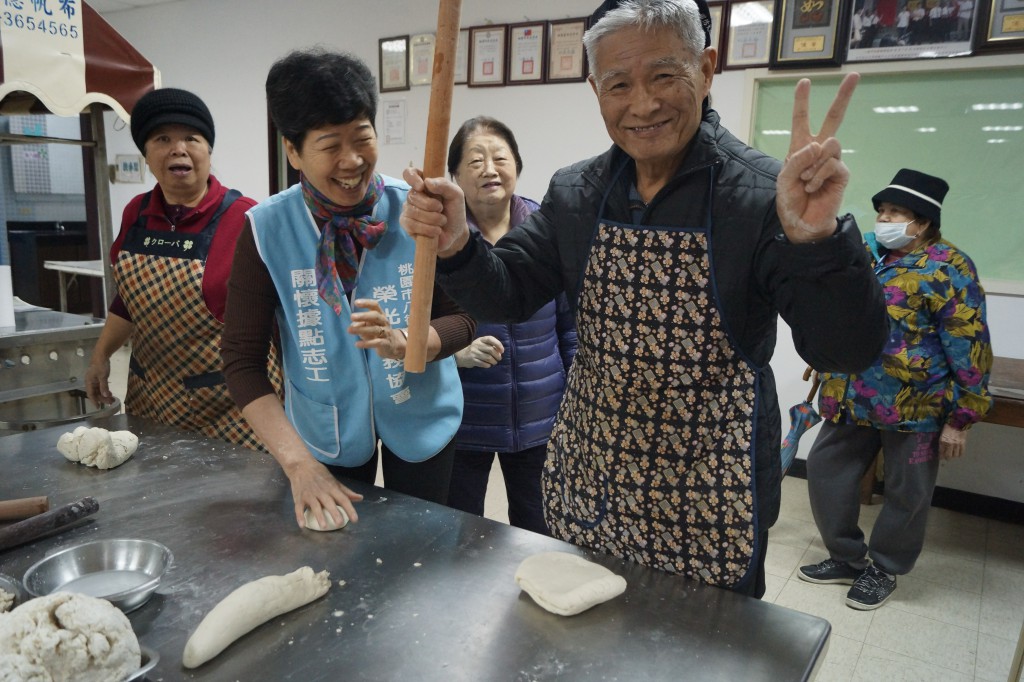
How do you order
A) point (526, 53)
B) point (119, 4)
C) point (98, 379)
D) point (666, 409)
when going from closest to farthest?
point (666, 409), point (98, 379), point (526, 53), point (119, 4)

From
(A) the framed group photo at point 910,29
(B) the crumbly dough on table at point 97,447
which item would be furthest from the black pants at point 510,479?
(A) the framed group photo at point 910,29

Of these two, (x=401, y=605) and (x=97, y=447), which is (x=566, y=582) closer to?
(x=401, y=605)

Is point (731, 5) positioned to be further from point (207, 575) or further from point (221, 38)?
point (221, 38)

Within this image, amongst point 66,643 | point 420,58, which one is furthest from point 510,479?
point 420,58

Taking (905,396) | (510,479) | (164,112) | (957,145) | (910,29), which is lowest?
(510,479)

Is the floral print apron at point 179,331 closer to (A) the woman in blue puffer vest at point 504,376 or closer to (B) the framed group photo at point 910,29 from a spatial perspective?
(A) the woman in blue puffer vest at point 504,376

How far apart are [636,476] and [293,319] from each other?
765 mm

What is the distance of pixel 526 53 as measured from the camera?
4.26m

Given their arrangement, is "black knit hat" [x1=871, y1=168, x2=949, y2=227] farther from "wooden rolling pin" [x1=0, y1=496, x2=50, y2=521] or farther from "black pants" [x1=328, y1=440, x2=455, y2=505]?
"wooden rolling pin" [x1=0, y1=496, x2=50, y2=521]

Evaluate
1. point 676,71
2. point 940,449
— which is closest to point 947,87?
point 940,449

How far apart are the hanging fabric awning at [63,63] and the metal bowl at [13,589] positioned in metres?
1.79

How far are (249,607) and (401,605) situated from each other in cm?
22

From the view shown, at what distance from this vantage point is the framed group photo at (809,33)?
11.0 feet

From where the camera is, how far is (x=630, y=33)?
108 cm
